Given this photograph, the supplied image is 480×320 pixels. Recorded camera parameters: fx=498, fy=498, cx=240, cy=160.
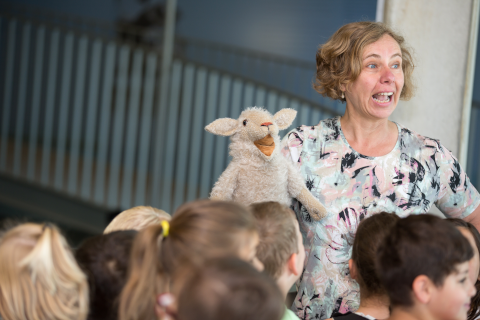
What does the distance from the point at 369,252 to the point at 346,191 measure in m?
0.29

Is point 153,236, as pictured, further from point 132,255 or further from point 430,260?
point 430,260

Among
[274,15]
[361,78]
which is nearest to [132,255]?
[361,78]

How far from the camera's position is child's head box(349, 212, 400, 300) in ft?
4.02

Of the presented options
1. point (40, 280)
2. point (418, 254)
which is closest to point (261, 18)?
point (418, 254)

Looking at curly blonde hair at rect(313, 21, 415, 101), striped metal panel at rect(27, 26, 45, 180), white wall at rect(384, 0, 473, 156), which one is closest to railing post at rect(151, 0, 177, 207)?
striped metal panel at rect(27, 26, 45, 180)

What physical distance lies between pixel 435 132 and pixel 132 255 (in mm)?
1598

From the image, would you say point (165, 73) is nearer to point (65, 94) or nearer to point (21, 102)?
point (65, 94)

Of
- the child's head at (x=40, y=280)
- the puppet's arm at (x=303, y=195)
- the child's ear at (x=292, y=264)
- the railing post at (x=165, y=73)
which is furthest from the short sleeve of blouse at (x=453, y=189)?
the railing post at (x=165, y=73)

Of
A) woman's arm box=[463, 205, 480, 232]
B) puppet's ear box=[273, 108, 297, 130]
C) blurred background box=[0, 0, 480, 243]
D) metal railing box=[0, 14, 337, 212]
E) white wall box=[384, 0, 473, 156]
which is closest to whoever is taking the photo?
puppet's ear box=[273, 108, 297, 130]

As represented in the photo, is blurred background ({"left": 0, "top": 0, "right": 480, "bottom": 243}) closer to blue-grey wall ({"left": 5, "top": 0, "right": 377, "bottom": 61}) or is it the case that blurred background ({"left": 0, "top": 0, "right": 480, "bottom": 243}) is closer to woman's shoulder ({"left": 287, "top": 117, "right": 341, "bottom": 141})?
blue-grey wall ({"left": 5, "top": 0, "right": 377, "bottom": 61})

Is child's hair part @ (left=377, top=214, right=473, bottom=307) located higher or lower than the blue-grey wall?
lower

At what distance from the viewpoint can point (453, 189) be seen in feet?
5.04

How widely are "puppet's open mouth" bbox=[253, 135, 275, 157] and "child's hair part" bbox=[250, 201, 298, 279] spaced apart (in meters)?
0.13

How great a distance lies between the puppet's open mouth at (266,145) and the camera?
1.25 meters
